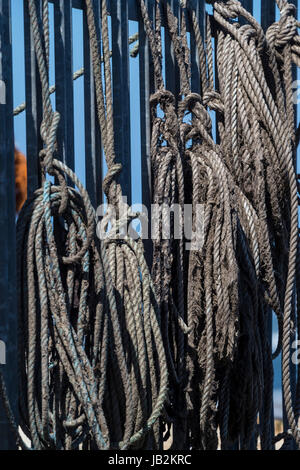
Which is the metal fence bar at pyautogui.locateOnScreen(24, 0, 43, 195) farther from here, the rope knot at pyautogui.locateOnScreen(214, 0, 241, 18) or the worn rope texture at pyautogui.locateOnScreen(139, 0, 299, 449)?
the rope knot at pyautogui.locateOnScreen(214, 0, 241, 18)

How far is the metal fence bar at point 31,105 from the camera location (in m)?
3.14

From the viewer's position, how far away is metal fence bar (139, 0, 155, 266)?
3488 mm

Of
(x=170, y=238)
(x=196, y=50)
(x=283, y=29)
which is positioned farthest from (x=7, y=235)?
(x=283, y=29)

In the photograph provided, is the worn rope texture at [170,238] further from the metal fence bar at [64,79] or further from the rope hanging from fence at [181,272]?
the metal fence bar at [64,79]

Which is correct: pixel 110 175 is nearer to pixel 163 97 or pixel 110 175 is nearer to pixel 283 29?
pixel 163 97

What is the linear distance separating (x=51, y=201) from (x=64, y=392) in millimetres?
774

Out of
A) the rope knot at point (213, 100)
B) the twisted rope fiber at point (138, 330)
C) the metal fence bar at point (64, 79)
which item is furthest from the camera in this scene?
the rope knot at point (213, 100)

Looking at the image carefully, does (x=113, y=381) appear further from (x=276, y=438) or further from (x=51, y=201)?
(x=276, y=438)

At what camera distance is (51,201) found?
3.02 metres

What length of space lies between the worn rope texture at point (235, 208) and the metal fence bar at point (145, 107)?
0.06 meters

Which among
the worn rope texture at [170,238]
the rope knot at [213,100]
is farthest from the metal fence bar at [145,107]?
the rope knot at [213,100]

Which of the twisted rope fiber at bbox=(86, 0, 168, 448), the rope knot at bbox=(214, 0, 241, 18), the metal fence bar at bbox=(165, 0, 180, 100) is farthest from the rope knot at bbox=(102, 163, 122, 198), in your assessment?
the rope knot at bbox=(214, 0, 241, 18)

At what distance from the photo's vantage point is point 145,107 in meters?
Result: 3.49
